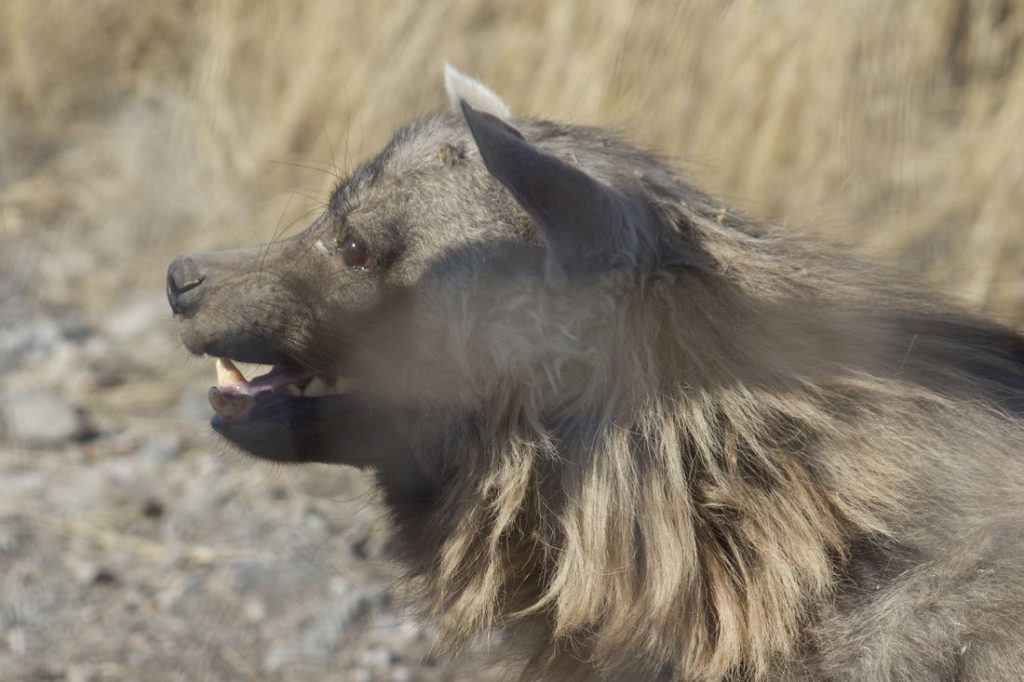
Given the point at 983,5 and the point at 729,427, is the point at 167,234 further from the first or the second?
the point at 729,427

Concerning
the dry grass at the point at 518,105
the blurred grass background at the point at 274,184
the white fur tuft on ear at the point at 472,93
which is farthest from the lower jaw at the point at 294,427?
the dry grass at the point at 518,105

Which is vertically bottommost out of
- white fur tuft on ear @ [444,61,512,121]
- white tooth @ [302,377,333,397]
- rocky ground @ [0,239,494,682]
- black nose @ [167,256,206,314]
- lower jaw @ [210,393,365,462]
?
rocky ground @ [0,239,494,682]

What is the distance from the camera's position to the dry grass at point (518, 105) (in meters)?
5.80

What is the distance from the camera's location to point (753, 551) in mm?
2848

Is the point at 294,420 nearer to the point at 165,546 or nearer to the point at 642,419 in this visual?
the point at 642,419

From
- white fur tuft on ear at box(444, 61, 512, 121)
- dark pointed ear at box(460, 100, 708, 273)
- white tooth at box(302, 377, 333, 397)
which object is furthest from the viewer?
white fur tuft on ear at box(444, 61, 512, 121)

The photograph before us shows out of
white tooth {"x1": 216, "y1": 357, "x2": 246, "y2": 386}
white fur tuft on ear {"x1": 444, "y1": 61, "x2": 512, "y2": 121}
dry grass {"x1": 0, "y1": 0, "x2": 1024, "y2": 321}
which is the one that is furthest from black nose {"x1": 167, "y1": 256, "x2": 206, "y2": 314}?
dry grass {"x1": 0, "y1": 0, "x2": 1024, "y2": 321}

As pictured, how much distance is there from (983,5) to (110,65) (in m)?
5.52

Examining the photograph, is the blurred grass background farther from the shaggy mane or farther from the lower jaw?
the shaggy mane

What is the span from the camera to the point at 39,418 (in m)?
5.75

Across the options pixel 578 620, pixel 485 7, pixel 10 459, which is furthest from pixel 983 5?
pixel 10 459

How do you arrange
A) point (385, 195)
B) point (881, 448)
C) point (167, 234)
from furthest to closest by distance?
point (167, 234) < point (385, 195) < point (881, 448)

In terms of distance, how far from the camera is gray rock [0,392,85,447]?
5.62 meters

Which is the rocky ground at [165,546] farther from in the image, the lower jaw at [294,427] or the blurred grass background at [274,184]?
the lower jaw at [294,427]
